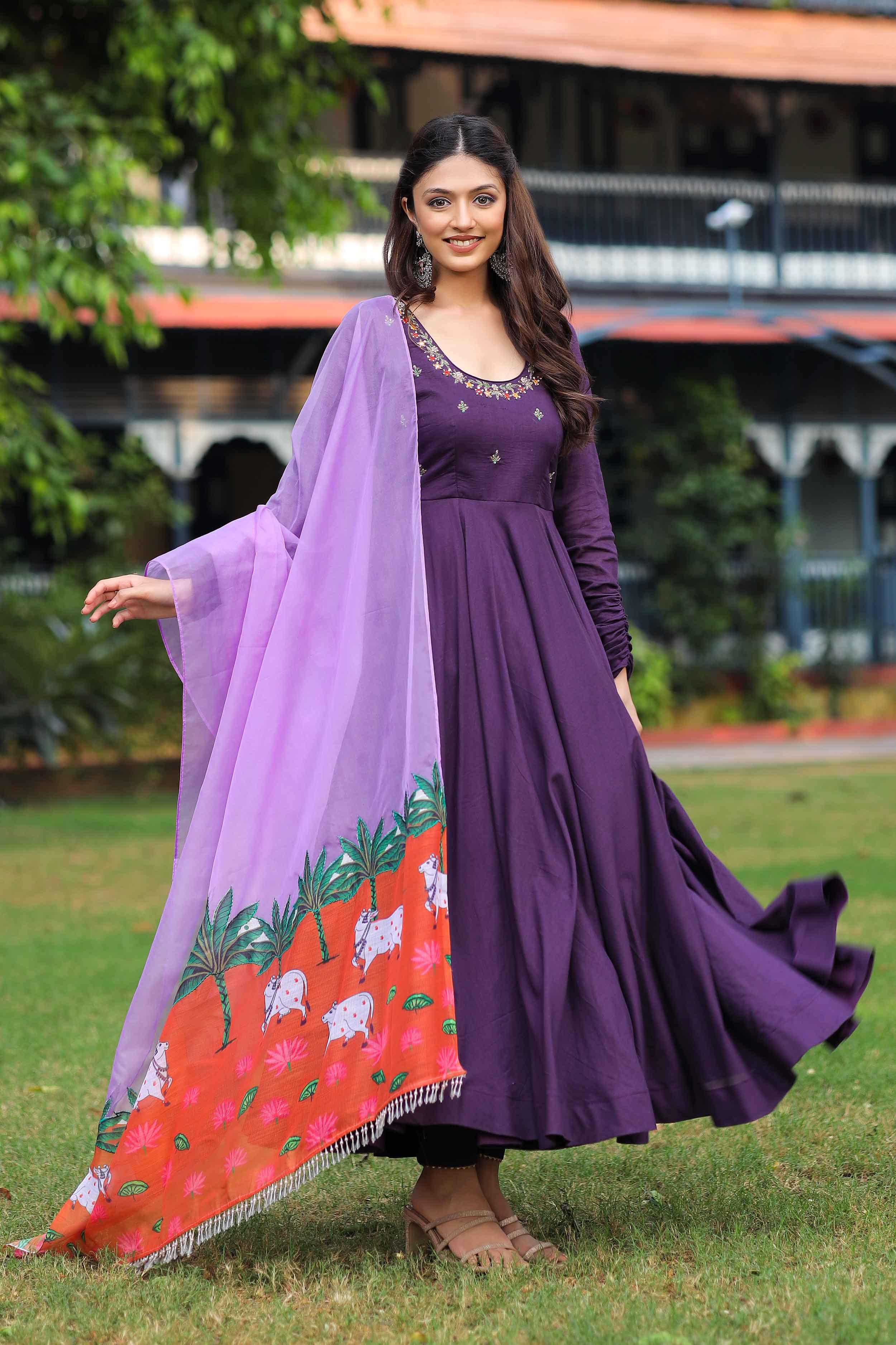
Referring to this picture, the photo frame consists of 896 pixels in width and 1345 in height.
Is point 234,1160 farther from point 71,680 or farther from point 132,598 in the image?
point 71,680

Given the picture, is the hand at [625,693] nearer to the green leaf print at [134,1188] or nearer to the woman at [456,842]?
the woman at [456,842]

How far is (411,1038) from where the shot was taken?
2588 millimetres

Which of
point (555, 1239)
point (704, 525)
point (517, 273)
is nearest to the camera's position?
point (555, 1239)

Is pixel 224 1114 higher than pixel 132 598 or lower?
lower

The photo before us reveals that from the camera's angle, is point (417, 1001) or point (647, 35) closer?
point (417, 1001)

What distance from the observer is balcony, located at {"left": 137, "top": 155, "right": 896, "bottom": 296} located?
16.2 meters

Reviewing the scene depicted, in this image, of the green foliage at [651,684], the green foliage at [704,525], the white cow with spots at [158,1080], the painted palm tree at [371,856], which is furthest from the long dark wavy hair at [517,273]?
the green foliage at [704,525]

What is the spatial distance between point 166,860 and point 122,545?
6498mm

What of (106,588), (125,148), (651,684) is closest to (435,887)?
(106,588)

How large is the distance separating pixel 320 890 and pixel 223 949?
19 centimetres

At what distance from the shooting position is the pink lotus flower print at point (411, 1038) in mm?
2580

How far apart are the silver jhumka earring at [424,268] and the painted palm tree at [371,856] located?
102cm

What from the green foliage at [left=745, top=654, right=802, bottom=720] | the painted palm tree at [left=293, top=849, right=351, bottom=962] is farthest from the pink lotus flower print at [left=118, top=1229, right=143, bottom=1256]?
the green foliage at [left=745, top=654, right=802, bottom=720]

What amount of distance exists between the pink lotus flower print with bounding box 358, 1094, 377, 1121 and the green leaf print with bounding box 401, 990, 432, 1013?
0.49 ft
